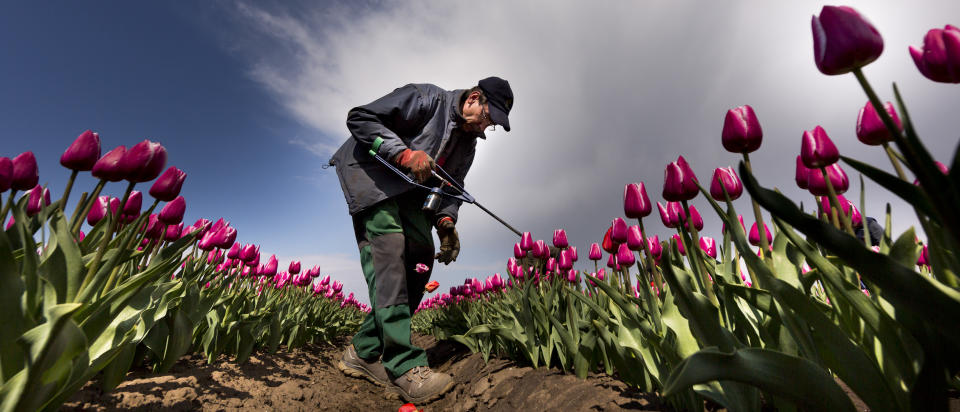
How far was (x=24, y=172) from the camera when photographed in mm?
1752

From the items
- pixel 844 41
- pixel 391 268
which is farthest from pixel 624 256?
pixel 844 41

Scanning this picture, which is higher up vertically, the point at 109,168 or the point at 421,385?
the point at 109,168

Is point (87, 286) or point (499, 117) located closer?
point (87, 286)

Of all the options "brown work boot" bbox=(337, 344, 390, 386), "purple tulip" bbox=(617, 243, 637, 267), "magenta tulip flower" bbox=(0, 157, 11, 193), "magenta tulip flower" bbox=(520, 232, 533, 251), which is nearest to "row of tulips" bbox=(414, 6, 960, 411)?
"purple tulip" bbox=(617, 243, 637, 267)

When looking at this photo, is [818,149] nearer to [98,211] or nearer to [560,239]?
[560,239]

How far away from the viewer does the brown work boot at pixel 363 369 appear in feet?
11.6

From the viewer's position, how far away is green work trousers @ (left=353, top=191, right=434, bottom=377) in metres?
3.14

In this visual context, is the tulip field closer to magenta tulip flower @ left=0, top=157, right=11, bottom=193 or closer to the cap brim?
magenta tulip flower @ left=0, top=157, right=11, bottom=193

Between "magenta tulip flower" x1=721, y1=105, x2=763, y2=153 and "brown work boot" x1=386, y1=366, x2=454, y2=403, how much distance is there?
2.59 m

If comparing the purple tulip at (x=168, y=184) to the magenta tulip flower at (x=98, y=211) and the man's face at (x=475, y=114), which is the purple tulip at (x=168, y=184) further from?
the man's face at (x=475, y=114)

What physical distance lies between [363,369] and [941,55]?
3971 mm

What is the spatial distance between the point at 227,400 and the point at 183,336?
0.44 m

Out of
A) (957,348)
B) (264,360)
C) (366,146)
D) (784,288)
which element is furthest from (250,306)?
(957,348)

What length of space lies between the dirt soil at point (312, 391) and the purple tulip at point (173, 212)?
2.57 feet
